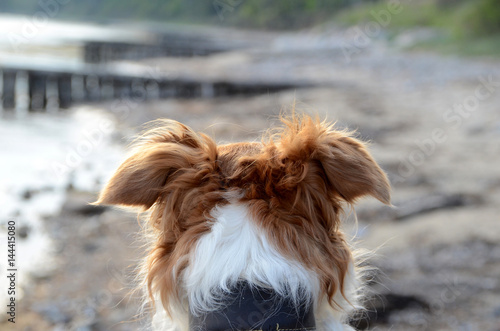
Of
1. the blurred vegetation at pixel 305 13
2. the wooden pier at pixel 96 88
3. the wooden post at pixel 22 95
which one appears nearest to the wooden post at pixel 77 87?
the wooden pier at pixel 96 88

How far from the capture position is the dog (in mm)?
1882

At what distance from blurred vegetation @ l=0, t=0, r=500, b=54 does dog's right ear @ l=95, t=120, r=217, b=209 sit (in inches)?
652

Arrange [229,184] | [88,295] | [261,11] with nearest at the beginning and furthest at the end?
[229,184]
[88,295]
[261,11]

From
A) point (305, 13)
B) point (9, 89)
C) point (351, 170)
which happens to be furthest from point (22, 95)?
point (305, 13)

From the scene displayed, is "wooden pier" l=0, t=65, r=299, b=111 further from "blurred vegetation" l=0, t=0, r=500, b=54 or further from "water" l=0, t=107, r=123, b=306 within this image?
"water" l=0, t=107, r=123, b=306

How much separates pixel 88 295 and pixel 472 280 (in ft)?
13.3

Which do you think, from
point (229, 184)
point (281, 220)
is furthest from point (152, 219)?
point (281, 220)

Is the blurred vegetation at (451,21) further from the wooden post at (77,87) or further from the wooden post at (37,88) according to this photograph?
the wooden post at (37,88)

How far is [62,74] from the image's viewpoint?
917 inches

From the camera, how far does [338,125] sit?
1284 centimetres

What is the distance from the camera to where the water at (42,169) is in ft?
23.5

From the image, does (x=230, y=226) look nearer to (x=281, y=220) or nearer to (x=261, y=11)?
(x=281, y=220)

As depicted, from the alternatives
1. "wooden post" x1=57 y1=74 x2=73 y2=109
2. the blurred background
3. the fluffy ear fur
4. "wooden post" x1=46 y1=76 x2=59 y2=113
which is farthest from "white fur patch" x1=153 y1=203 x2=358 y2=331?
"wooden post" x1=57 y1=74 x2=73 y2=109

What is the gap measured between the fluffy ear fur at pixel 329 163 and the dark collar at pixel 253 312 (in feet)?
1.41
